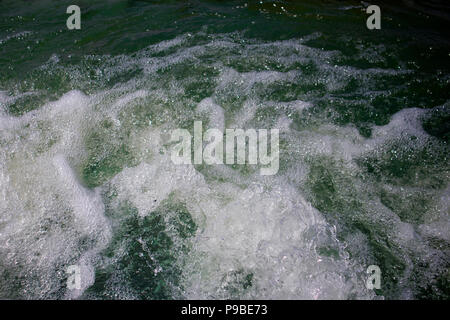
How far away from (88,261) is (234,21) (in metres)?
3.75

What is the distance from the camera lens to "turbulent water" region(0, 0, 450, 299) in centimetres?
211

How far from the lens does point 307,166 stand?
2719mm

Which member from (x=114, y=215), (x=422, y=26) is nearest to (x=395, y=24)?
(x=422, y=26)

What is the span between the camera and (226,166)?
2766 mm

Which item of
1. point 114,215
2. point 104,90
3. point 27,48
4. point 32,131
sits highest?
point 27,48

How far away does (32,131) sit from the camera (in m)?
3.06

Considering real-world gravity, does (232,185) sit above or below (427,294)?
above

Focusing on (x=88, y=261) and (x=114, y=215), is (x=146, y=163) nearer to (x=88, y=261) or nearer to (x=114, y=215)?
(x=114, y=215)

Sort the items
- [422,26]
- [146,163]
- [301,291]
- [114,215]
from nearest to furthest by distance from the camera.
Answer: [301,291] → [114,215] → [146,163] → [422,26]

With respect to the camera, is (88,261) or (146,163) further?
(146,163)

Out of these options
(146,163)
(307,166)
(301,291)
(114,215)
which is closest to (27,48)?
(146,163)

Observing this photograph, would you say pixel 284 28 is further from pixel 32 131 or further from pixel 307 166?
pixel 32 131

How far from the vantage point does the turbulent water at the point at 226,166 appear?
6.93 ft

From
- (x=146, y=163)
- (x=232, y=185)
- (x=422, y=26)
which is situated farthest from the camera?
(x=422, y=26)
